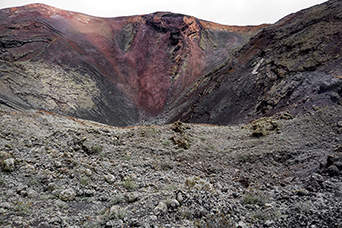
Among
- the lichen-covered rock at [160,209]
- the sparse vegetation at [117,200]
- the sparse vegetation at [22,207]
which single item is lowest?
the sparse vegetation at [117,200]

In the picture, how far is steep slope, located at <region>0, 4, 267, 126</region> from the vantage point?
71.4ft

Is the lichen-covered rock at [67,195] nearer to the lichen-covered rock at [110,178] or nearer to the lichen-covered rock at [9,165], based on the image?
the lichen-covered rock at [110,178]

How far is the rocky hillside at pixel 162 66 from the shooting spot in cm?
1655

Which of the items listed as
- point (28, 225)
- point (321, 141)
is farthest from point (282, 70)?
point (28, 225)

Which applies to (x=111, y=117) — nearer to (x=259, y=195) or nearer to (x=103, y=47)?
(x=103, y=47)

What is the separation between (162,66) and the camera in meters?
36.5

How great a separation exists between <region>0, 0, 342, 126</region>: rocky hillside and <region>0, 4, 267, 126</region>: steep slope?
0.49 feet

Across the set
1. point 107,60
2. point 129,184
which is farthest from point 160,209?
point 107,60

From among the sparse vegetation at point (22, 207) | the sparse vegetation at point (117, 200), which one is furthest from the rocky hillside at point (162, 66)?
the sparse vegetation at point (22, 207)

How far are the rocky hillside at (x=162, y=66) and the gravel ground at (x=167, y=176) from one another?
19.5ft

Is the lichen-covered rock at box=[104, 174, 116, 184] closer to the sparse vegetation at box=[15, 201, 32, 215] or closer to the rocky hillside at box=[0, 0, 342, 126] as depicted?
the sparse vegetation at box=[15, 201, 32, 215]

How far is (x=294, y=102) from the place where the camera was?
46.1ft

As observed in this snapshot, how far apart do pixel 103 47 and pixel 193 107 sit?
22292 millimetres

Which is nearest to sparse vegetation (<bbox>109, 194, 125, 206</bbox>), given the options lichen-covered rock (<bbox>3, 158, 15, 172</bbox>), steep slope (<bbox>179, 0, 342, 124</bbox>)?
lichen-covered rock (<bbox>3, 158, 15, 172</bbox>)
